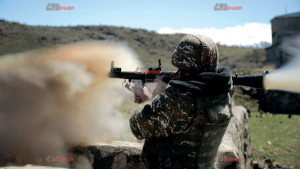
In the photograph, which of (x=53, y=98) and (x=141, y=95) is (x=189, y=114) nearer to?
(x=141, y=95)

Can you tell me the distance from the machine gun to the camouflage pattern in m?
0.48

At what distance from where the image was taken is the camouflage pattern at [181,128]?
7.90ft

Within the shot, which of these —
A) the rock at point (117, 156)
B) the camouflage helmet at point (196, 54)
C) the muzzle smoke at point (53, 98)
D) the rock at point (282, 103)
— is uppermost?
the camouflage helmet at point (196, 54)

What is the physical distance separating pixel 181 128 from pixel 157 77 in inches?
47.8

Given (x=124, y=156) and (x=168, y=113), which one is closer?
(x=168, y=113)

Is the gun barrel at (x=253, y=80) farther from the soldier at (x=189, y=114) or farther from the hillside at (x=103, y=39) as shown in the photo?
the hillside at (x=103, y=39)

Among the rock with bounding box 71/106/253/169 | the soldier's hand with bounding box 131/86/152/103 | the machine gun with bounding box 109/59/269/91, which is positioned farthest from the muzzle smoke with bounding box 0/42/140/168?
the soldier's hand with bounding box 131/86/152/103

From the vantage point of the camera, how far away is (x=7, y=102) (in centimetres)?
486

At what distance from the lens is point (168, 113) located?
94.7 inches

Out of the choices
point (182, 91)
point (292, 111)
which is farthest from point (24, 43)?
point (182, 91)

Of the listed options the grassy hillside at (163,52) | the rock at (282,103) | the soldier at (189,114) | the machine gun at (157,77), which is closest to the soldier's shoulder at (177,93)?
the soldier at (189,114)

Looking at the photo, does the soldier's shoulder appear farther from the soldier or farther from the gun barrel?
the gun barrel

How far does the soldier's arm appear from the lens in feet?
7.88

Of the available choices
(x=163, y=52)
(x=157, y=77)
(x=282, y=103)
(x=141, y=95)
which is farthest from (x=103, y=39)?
(x=141, y=95)
